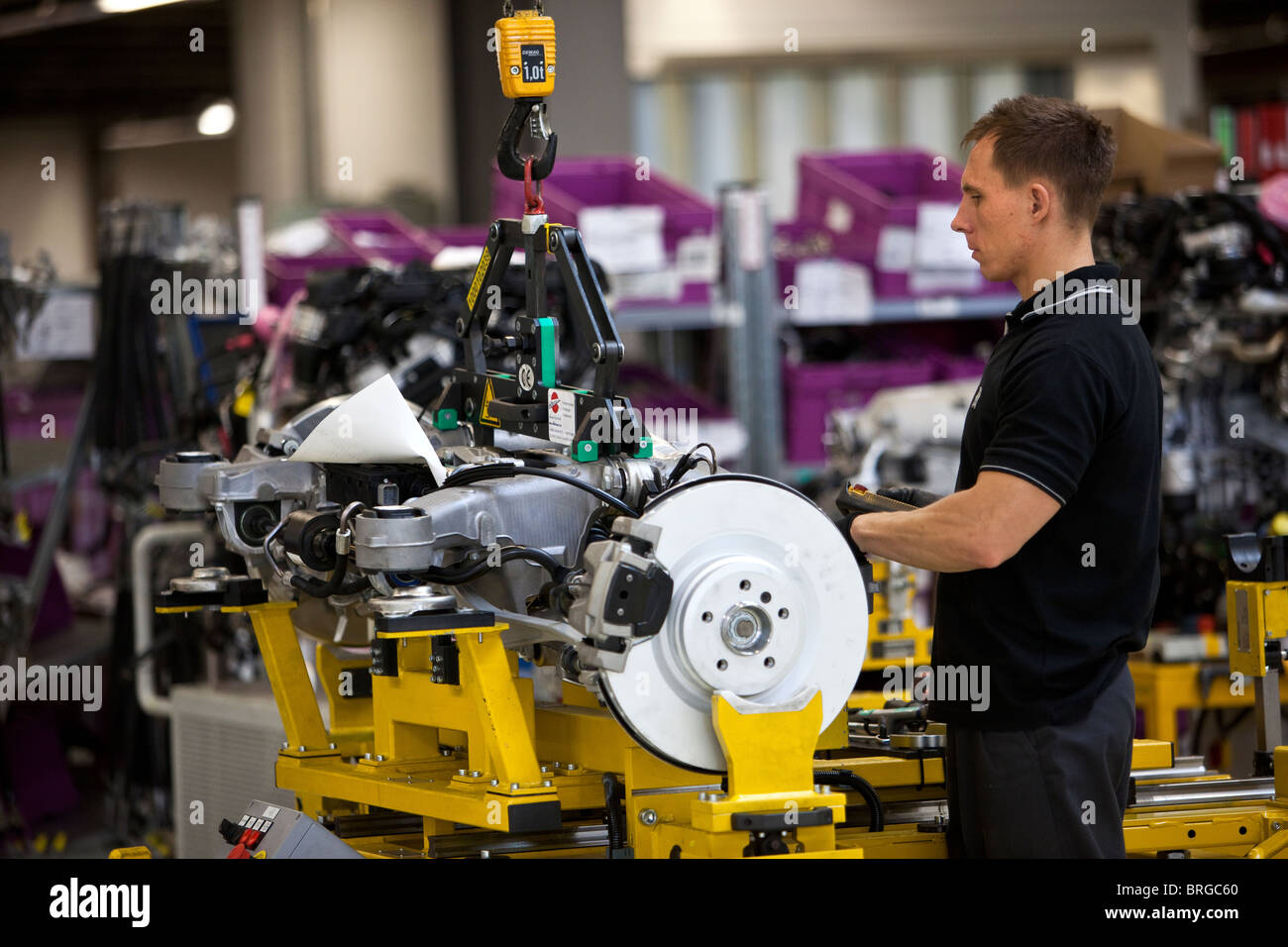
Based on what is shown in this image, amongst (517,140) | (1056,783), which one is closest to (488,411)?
(517,140)

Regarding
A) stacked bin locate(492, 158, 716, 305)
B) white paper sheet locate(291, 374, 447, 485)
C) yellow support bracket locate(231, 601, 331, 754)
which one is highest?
stacked bin locate(492, 158, 716, 305)

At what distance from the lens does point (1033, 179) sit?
2645 millimetres

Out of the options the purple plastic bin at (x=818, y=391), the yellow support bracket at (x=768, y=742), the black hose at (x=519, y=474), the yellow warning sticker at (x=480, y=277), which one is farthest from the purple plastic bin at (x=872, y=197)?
the yellow support bracket at (x=768, y=742)

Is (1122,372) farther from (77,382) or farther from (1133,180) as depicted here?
(77,382)

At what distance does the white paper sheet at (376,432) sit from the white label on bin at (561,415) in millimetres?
206

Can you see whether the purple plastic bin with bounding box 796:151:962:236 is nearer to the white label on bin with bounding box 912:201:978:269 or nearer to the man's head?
the white label on bin with bounding box 912:201:978:269

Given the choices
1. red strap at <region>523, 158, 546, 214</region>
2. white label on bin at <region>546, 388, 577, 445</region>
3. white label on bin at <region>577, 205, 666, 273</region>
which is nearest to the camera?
white label on bin at <region>546, 388, 577, 445</region>

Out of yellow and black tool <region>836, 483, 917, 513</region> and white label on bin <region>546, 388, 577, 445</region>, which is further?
white label on bin <region>546, 388, 577, 445</region>

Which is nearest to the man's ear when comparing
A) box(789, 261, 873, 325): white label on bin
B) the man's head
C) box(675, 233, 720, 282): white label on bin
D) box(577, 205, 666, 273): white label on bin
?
the man's head

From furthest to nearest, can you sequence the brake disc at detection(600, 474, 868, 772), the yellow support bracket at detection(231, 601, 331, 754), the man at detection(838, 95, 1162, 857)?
1. the yellow support bracket at detection(231, 601, 331, 754)
2. the man at detection(838, 95, 1162, 857)
3. the brake disc at detection(600, 474, 868, 772)

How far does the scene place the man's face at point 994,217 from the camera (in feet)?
8.74

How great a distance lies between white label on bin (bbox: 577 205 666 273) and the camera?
238 inches

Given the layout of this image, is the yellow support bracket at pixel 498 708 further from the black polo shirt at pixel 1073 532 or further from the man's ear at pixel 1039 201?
the man's ear at pixel 1039 201
